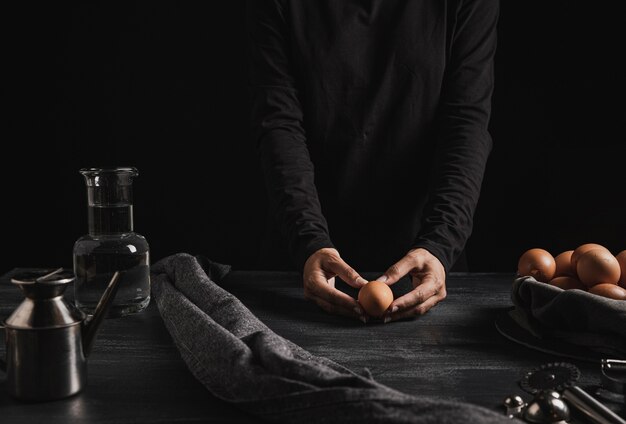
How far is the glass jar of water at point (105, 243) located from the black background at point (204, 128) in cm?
142

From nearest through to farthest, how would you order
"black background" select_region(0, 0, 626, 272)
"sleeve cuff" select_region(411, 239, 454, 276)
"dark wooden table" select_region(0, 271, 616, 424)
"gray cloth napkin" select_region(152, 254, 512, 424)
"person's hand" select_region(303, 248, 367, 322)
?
"gray cloth napkin" select_region(152, 254, 512, 424) < "dark wooden table" select_region(0, 271, 616, 424) < "person's hand" select_region(303, 248, 367, 322) < "sleeve cuff" select_region(411, 239, 454, 276) < "black background" select_region(0, 0, 626, 272)

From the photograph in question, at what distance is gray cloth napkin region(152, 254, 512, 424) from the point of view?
0.70 meters

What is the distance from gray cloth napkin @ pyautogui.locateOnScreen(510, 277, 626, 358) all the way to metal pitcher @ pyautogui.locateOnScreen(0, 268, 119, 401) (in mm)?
637

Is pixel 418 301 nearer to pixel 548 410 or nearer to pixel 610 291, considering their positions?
pixel 610 291

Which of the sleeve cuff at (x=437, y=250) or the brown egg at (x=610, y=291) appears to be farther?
the sleeve cuff at (x=437, y=250)

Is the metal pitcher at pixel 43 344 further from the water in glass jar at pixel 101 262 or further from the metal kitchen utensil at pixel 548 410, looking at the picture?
the metal kitchen utensil at pixel 548 410

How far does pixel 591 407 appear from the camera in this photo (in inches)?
29.3

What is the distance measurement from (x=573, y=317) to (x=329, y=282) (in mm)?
437

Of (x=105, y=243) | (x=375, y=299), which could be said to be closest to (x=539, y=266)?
(x=375, y=299)

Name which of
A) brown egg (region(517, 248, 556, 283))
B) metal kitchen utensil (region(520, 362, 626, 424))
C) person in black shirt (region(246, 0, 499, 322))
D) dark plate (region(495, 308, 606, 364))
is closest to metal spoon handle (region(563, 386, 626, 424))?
metal kitchen utensil (region(520, 362, 626, 424))

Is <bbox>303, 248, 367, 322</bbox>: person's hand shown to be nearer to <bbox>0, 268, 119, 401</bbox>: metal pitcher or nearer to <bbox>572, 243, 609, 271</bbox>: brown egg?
<bbox>572, 243, 609, 271</bbox>: brown egg

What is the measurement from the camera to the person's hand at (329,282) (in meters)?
1.20

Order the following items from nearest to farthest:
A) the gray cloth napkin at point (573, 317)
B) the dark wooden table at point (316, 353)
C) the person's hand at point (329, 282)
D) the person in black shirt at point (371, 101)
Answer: the dark wooden table at point (316, 353)
the gray cloth napkin at point (573, 317)
the person's hand at point (329, 282)
the person in black shirt at point (371, 101)

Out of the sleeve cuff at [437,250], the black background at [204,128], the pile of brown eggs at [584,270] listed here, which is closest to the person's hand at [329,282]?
the sleeve cuff at [437,250]
